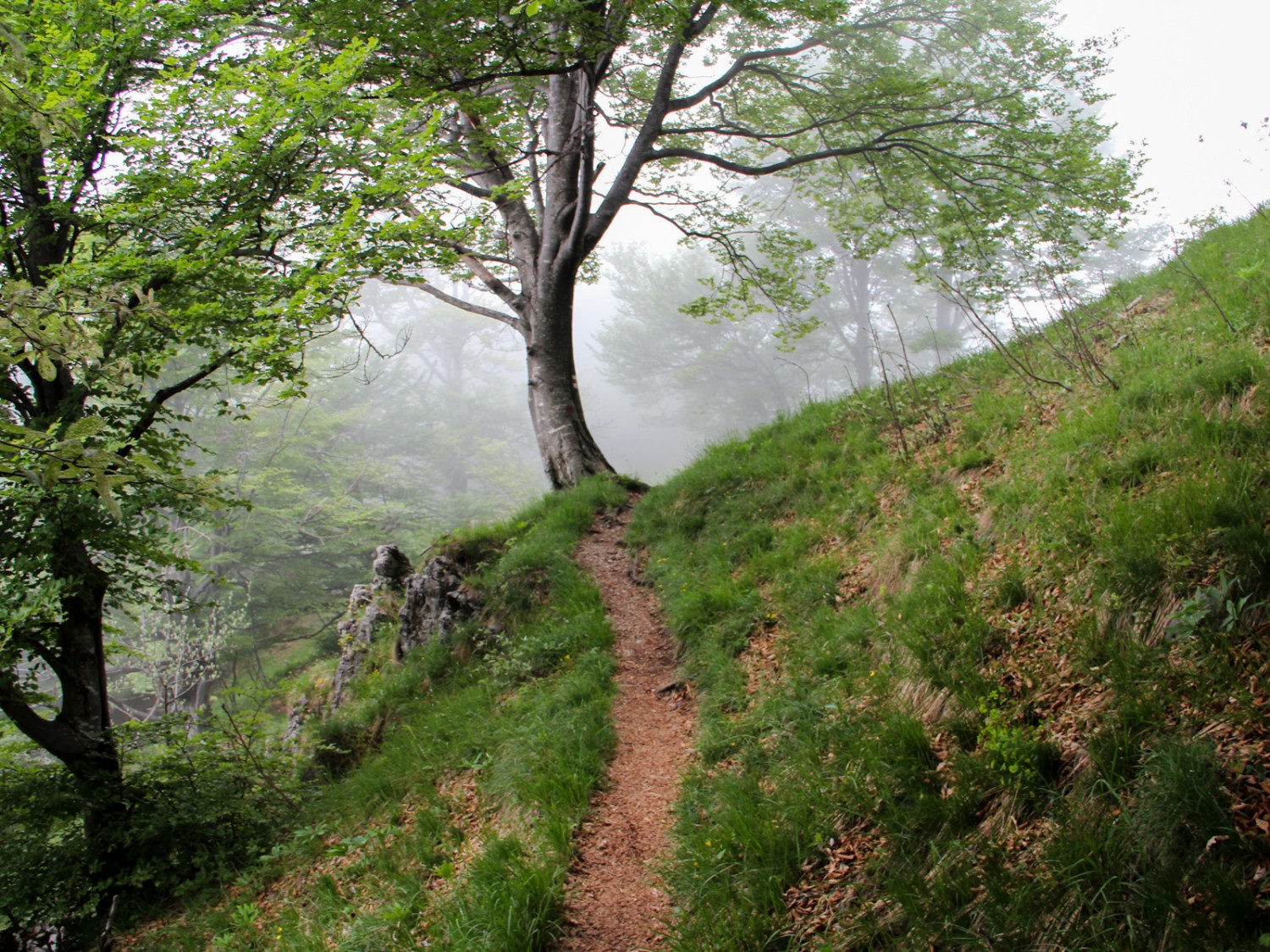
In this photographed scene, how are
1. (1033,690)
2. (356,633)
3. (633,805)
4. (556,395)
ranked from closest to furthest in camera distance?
1. (1033,690)
2. (633,805)
3. (356,633)
4. (556,395)

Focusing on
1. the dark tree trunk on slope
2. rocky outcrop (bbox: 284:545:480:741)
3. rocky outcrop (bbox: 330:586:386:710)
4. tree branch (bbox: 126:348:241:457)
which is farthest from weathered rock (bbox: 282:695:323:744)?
tree branch (bbox: 126:348:241:457)

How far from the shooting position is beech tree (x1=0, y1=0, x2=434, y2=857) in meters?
4.48

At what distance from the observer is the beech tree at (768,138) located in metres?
8.36

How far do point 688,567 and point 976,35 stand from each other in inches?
399

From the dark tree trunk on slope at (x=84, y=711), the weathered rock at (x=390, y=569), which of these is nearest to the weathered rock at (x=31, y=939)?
the dark tree trunk on slope at (x=84, y=711)

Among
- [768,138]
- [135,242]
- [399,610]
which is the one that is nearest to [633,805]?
[135,242]

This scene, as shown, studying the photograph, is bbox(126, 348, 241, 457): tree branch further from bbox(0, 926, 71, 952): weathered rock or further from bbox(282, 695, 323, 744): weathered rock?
bbox(282, 695, 323, 744): weathered rock

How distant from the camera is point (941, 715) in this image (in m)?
3.20

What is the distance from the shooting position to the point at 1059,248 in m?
9.75

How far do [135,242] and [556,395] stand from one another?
5903 millimetres

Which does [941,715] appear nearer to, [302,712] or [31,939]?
[31,939]

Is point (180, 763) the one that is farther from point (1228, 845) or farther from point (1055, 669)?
point (1228, 845)

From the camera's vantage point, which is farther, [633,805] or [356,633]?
[356,633]

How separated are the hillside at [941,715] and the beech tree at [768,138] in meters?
3.64
